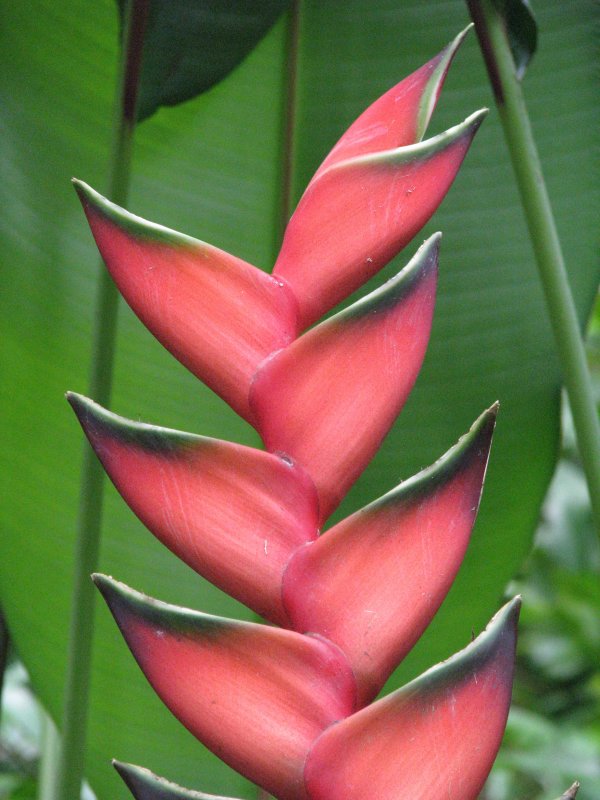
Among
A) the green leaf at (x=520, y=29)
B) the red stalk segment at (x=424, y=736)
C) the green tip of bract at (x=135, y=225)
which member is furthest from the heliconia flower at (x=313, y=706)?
the green leaf at (x=520, y=29)

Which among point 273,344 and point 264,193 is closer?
point 273,344

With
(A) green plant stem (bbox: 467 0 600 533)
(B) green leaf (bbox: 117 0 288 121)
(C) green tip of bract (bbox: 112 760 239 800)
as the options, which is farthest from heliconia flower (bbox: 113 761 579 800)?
(B) green leaf (bbox: 117 0 288 121)

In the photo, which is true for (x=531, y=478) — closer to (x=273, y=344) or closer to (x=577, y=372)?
(x=577, y=372)

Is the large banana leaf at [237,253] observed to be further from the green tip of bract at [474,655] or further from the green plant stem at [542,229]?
the green tip of bract at [474,655]

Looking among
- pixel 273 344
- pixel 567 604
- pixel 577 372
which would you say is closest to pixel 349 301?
pixel 577 372

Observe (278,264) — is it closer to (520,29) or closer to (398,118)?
(398,118)

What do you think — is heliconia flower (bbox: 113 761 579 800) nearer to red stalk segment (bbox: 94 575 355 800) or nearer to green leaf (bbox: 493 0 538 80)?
red stalk segment (bbox: 94 575 355 800)
